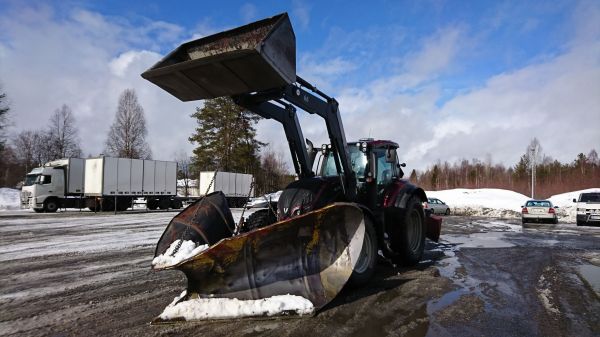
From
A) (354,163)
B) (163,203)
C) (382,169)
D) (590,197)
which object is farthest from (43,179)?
(590,197)

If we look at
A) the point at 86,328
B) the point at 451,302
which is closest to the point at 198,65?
the point at 86,328

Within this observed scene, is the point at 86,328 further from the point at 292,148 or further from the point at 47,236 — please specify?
the point at 47,236

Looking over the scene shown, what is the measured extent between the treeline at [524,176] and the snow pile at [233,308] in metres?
46.4

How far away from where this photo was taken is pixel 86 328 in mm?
4184

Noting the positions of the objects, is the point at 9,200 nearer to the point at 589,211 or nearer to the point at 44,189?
the point at 44,189

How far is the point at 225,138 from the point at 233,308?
128 ft

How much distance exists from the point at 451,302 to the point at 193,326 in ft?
10.5

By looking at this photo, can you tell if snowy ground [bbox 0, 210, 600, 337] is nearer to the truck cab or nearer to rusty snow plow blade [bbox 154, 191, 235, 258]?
rusty snow plow blade [bbox 154, 191, 235, 258]

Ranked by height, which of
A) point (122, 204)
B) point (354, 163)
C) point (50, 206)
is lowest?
point (50, 206)

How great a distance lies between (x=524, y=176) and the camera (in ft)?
238

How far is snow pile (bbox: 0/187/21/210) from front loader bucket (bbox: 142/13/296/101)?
120ft

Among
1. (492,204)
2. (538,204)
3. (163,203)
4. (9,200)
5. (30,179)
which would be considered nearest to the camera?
(538,204)

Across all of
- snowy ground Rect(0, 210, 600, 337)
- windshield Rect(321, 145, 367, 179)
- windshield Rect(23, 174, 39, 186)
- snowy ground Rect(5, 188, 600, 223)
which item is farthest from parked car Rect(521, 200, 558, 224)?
windshield Rect(23, 174, 39, 186)

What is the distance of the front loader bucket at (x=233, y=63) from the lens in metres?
4.31
